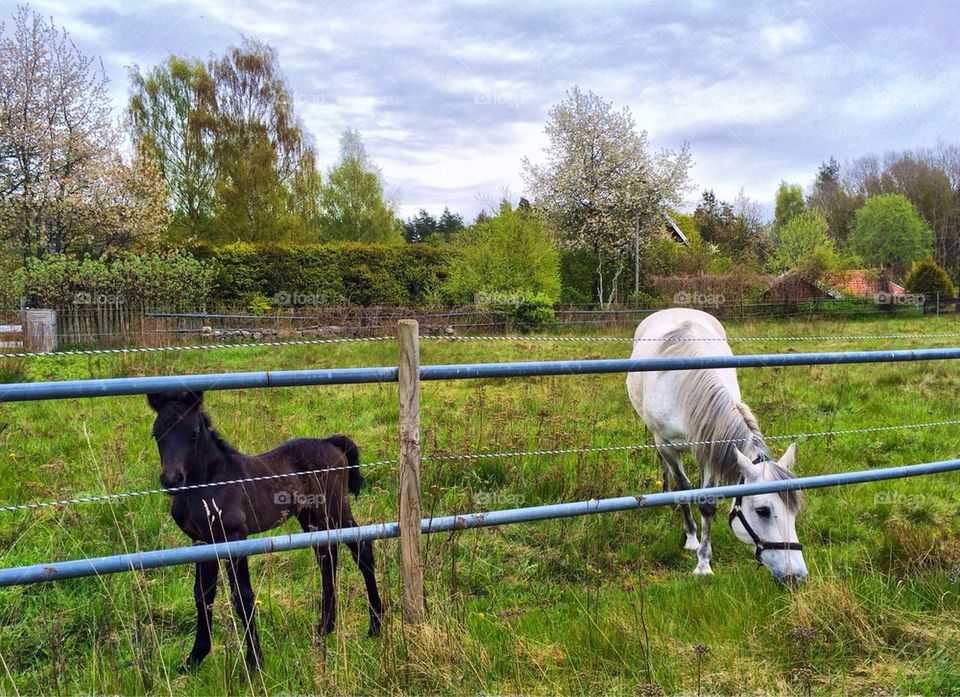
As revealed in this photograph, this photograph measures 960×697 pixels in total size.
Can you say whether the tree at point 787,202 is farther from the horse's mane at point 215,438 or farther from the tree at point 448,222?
the horse's mane at point 215,438

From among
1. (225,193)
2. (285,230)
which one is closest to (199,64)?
(225,193)

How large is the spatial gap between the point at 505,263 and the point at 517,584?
16549 mm

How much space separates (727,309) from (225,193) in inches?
870

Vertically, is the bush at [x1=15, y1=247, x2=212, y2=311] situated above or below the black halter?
above

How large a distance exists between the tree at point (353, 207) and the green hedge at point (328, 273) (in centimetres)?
1519

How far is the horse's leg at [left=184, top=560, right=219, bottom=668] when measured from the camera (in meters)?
2.49

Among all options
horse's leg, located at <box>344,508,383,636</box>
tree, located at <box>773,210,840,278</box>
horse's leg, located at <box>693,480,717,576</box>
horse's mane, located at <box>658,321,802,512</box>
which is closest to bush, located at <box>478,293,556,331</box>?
horse's mane, located at <box>658,321,802,512</box>

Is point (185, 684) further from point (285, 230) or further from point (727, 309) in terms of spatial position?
point (285, 230)

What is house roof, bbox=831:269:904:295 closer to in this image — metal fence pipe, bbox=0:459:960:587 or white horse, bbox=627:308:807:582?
white horse, bbox=627:308:807:582

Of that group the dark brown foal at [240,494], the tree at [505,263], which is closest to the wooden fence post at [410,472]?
the dark brown foal at [240,494]

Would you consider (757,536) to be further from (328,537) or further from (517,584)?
(328,537)

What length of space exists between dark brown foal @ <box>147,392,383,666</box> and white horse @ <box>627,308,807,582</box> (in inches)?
78.4

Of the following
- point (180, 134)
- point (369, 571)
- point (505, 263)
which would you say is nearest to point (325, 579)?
point (369, 571)

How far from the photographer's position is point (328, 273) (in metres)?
20.8
